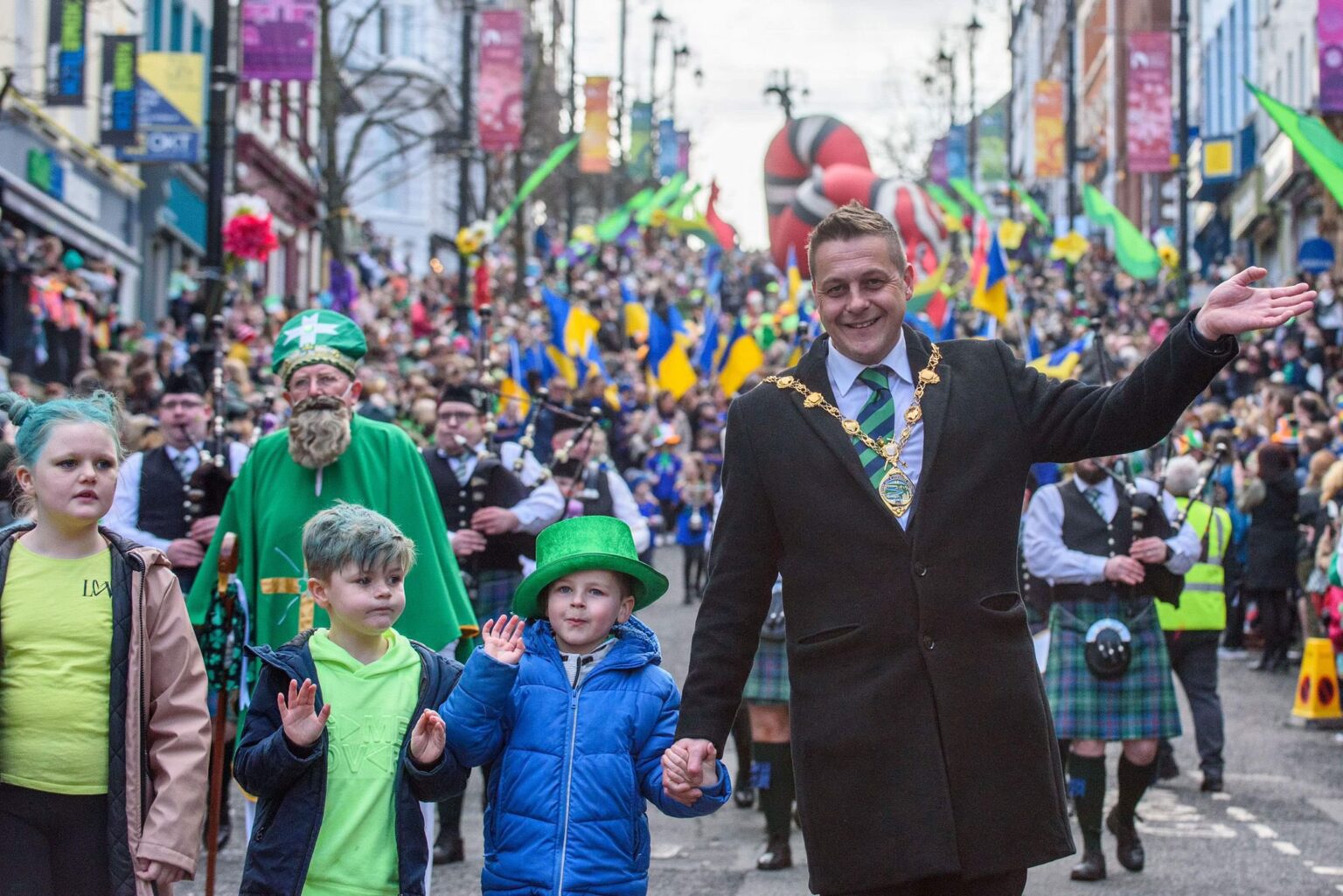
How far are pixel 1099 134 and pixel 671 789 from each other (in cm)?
6273

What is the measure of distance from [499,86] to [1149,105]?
10.2 metres

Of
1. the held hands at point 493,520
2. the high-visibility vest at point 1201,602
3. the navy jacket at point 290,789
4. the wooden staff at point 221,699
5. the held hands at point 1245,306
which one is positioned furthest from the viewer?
the high-visibility vest at point 1201,602

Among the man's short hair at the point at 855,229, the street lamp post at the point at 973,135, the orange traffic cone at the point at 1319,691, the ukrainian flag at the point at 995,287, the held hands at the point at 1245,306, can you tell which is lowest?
the orange traffic cone at the point at 1319,691

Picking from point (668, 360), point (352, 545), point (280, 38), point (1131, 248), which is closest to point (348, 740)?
point (352, 545)

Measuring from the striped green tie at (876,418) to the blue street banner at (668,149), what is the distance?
58247mm

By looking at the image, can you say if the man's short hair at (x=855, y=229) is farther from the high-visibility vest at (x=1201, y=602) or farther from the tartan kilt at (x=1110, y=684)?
the high-visibility vest at (x=1201, y=602)

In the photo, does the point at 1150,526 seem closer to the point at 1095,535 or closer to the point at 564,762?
the point at 1095,535

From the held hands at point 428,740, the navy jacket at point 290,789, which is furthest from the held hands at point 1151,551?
the held hands at point 428,740

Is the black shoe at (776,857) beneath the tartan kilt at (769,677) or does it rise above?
beneath

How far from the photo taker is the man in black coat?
4.09 metres

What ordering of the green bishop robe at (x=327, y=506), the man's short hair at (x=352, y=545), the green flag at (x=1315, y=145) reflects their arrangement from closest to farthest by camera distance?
the man's short hair at (x=352, y=545)
the green bishop robe at (x=327, y=506)
the green flag at (x=1315, y=145)

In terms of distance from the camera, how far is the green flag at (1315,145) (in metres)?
10.7

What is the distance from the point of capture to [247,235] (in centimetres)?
1720

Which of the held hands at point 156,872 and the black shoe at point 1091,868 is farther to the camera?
the black shoe at point 1091,868
